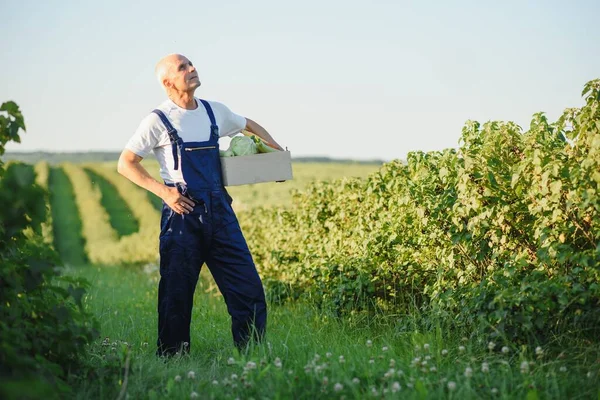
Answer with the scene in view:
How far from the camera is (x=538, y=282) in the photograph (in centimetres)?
446

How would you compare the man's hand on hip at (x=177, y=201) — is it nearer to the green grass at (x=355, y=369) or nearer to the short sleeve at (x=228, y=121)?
the short sleeve at (x=228, y=121)

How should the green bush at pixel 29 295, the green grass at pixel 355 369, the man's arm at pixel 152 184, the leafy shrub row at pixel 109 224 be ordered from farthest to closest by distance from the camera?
the leafy shrub row at pixel 109 224
the man's arm at pixel 152 184
the green grass at pixel 355 369
the green bush at pixel 29 295

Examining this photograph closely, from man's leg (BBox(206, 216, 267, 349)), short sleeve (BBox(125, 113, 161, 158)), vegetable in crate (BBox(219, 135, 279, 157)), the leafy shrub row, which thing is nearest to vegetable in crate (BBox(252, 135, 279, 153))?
vegetable in crate (BBox(219, 135, 279, 157))

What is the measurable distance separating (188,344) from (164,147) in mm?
1325

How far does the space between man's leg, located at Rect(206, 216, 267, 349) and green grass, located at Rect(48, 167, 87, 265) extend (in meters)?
11.2

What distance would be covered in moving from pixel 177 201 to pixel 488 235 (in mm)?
2076

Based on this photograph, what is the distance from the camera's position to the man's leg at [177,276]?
4926 mm

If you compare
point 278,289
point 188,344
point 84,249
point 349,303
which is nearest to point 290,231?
point 278,289

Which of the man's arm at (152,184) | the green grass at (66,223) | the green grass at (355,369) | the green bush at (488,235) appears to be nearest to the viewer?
the green grass at (355,369)

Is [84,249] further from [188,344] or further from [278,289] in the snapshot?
[188,344]

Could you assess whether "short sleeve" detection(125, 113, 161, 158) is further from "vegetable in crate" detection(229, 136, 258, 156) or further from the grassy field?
the grassy field

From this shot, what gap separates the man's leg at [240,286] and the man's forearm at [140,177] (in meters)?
0.49

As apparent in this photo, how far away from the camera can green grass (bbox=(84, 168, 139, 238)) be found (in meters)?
22.5

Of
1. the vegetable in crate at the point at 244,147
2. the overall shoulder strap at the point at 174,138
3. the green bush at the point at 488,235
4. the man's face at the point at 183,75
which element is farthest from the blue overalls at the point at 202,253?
the green bush at the point at 488,235
